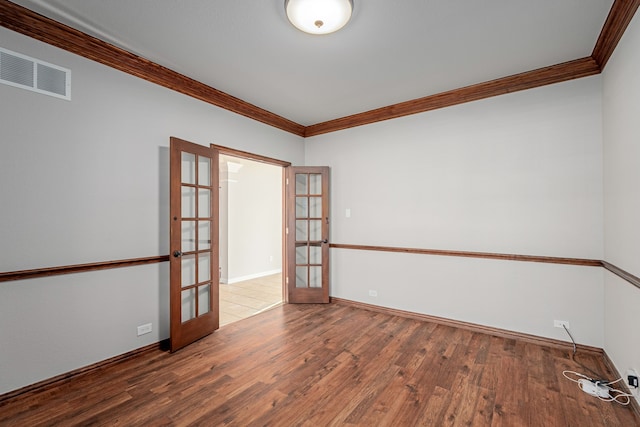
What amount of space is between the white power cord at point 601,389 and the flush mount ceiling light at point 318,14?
10.6 ft

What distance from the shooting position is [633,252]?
1.96 meters

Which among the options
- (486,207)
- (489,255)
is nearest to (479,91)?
(486,207)

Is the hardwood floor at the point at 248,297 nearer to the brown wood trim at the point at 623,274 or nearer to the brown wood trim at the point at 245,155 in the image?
the brown wood trim at the point at 245,155

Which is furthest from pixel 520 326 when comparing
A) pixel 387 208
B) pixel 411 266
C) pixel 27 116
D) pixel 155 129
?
pixel 27 116

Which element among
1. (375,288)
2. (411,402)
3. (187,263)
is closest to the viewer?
(411,402)

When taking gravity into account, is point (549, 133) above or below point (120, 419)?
above

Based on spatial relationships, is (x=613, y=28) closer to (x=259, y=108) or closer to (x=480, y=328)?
(x=480, y=328)

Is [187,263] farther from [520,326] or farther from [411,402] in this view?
[520,326]

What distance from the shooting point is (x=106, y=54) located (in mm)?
2486

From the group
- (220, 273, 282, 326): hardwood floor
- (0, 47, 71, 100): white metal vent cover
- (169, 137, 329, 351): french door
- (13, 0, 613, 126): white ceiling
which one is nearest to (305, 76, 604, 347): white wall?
(169, 137, 329, 351): french door

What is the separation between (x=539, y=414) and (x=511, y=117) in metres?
2.69

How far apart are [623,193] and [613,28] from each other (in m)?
1.22

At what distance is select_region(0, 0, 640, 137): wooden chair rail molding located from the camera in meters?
2.06

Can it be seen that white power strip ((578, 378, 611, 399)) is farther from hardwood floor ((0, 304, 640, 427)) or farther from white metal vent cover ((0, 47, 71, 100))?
white metal vent cover ((0, 47, 71, 100))
